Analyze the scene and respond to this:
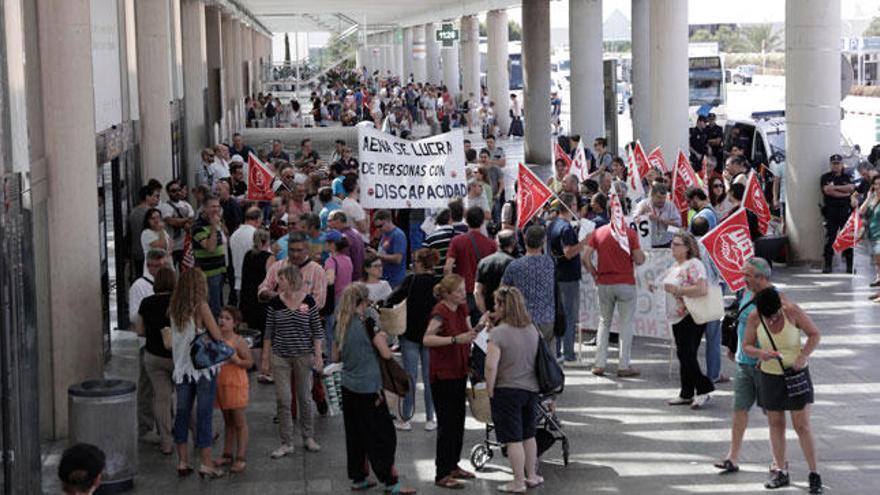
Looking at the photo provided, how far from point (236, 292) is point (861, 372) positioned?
6.75 meters

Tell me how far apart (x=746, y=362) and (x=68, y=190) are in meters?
6.05

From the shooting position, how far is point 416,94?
67375 mm

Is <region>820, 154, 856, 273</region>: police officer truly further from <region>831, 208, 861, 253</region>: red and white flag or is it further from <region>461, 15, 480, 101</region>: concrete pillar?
<region>461, 15, 480, 101</region>: concrete pillar

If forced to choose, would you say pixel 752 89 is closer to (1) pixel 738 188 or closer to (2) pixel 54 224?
(1) pixel 738 188

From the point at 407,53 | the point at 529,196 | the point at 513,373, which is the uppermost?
the point at 407,53

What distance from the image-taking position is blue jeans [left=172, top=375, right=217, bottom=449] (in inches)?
467

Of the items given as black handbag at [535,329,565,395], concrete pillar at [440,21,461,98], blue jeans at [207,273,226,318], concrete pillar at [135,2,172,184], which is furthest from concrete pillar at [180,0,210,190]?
concrete pillar at [440,21,461,98]

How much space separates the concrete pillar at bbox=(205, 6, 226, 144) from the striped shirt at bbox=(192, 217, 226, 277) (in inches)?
792

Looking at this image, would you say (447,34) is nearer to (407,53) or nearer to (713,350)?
(407,53)

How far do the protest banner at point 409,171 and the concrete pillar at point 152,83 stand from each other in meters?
7.98

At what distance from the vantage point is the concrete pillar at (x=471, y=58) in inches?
2795

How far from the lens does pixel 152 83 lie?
24.5 meters

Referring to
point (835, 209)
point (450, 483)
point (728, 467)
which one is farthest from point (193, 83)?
point (728, 467)

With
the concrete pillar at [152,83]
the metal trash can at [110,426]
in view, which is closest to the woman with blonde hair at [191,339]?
the metal trash can at [110,426]
